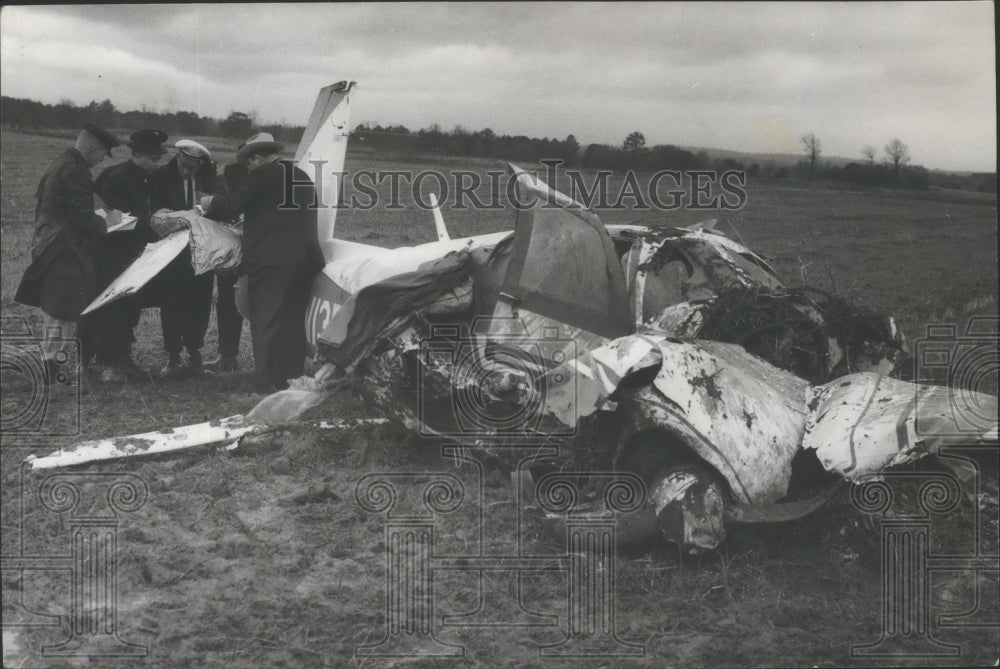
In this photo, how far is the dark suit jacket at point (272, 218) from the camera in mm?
6949

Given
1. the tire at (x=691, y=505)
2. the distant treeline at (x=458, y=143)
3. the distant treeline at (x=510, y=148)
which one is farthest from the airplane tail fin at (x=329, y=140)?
the tire at (x=691, y=505)

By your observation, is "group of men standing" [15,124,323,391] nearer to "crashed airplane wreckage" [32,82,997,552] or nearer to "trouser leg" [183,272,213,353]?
"trouser leg" [183,272,213,353]

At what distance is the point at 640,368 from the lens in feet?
14.4

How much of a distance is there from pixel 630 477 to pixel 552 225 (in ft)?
5.22

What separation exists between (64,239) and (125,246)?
603 millimetres

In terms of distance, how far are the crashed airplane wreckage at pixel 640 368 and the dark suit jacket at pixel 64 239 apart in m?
1.63

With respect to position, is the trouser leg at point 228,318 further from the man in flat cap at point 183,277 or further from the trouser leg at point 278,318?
the trouser leg at point 278,318

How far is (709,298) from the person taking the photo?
531 cm

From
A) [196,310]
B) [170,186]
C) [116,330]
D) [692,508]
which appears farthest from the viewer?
[196,310]

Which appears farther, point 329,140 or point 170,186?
point 329,140

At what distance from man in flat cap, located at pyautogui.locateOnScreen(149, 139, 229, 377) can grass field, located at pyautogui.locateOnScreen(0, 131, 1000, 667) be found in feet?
2.66

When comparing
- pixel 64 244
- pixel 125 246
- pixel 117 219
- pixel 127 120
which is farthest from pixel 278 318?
pixel 127 120

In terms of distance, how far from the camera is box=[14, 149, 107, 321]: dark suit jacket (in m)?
6.93

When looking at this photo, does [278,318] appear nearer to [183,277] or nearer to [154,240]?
[183,277]
